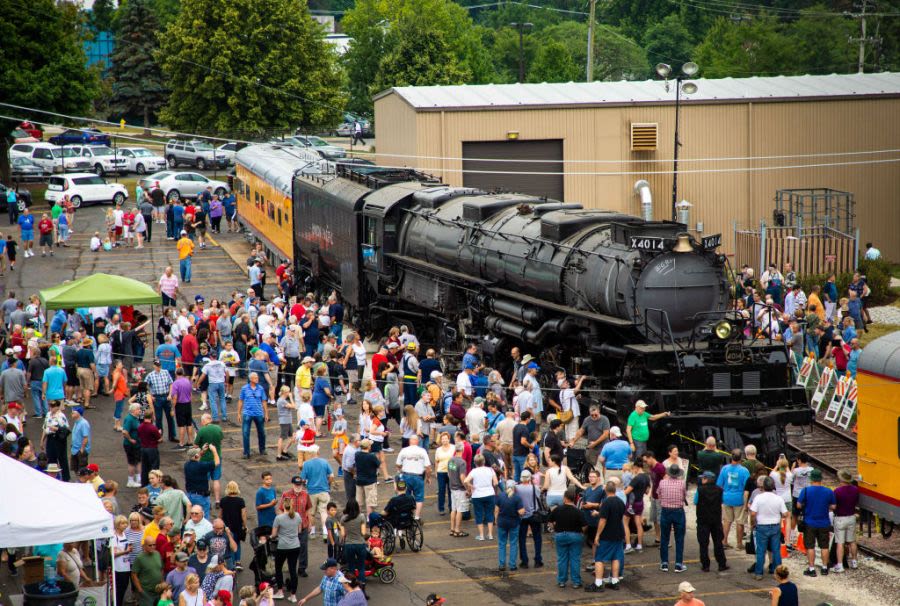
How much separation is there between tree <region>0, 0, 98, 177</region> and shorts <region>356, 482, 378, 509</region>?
35.7 metres

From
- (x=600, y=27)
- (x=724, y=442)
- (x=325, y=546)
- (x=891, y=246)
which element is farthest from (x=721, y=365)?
(x=600, y=27)

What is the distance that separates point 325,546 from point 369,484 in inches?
39.3

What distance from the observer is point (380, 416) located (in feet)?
60.5

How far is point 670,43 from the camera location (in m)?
95.1

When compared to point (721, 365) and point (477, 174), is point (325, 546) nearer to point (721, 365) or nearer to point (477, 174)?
point (721, 365)

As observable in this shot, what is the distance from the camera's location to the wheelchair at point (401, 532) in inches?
602

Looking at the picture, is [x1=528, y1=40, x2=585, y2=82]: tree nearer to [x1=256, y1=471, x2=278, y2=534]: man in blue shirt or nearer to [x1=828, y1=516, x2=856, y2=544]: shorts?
[x1=828, y1=516, x2=856, y2=544]: shorts

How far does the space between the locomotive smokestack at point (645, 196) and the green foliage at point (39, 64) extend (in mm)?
23647

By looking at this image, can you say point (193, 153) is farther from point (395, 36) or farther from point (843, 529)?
point (843, 529)

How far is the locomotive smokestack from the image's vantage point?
37.3 metres

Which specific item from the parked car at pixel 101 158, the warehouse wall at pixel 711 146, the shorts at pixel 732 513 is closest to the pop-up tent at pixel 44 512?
the shorts at pixel 732 513

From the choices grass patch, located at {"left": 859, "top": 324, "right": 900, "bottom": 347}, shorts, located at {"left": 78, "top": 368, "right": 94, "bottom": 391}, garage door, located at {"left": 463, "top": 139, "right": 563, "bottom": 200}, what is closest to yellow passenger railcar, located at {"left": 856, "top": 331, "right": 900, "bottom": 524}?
grass patch, located at {"left": 859, "top": 324, "right": 900, "bottom": 347}

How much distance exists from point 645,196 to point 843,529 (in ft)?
76.2

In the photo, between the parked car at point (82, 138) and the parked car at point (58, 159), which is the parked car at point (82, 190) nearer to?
the parked car at point (58, 159)
